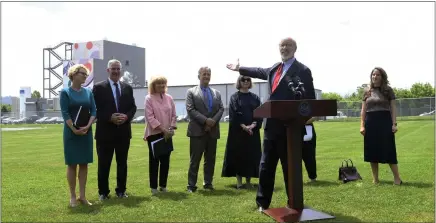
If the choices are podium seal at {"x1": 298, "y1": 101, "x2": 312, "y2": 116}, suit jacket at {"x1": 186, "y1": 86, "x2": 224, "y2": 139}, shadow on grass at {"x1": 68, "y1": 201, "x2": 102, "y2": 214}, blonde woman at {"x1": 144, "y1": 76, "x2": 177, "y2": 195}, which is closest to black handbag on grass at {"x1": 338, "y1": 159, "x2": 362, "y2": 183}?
suit jacket at {"x1": 186, "y1": 86, "x2": 224, "y2": 139}

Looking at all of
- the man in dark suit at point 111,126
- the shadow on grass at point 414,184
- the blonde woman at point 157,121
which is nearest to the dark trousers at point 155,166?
the blonde woman at point 157,121

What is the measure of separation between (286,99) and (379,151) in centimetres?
319

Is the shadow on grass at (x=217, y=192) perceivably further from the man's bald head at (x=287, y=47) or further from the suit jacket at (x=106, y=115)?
the man's bald head at (x=287, y=47)

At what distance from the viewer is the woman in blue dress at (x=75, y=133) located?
21.8 feet

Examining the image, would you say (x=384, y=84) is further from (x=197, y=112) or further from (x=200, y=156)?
(x=200, y=156)

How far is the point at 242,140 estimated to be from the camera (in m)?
8.37

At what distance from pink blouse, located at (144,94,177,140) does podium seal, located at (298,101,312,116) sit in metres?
3.07

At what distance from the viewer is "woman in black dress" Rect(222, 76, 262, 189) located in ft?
27.2

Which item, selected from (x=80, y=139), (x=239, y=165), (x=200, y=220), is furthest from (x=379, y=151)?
(x=80, y=139)

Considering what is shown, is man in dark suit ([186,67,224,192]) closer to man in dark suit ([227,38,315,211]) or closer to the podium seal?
man in dark suit ([227,38,315,211])

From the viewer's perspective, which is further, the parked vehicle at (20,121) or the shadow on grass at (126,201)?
the parked vehicle at (20,121)

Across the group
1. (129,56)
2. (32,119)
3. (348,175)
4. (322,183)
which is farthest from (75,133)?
(129,56)

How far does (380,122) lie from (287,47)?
10.3 ft

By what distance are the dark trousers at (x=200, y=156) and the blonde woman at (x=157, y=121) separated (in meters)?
0.48
